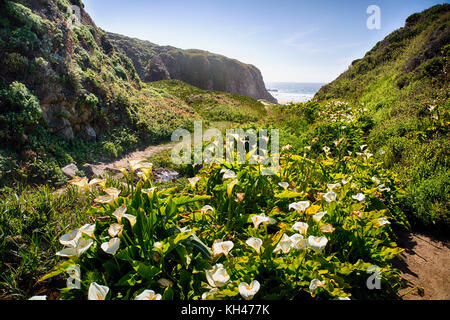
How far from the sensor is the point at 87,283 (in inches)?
60.5

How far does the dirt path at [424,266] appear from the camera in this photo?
1969mm

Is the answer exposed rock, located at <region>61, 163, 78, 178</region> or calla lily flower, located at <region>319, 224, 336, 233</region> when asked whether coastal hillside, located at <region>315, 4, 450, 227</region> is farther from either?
exposed rock, located at <region>61, 163, 78, 178</region>

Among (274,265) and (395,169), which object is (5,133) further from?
(395,169)

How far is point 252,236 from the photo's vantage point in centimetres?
200

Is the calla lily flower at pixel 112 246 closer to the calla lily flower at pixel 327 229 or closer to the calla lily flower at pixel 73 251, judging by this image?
the calla lily flower at pixel 73 251

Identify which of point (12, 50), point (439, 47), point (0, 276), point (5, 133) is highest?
point (439, 47)

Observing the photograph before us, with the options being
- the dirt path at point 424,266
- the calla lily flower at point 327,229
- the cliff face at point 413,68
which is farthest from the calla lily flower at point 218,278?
the cliff face at point 413,68

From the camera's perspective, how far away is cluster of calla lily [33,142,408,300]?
1474mm

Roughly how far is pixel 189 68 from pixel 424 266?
52.3m

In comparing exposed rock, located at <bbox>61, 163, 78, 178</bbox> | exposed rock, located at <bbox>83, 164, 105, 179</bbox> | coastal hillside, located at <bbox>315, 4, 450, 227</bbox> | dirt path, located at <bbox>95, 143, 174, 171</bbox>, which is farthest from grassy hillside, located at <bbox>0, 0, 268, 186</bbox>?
coastal hillside, located at <bbox>315, 4, 450, 227</bbox>

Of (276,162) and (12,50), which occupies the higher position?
(12,50)
